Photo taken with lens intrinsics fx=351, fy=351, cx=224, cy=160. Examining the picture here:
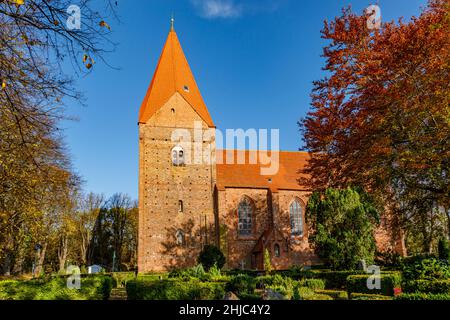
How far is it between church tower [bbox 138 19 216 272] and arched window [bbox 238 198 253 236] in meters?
2.69

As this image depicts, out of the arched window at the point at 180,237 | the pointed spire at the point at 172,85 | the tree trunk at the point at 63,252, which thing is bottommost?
the tree trunk at the point at 63,252

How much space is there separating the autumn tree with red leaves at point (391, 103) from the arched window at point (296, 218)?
54.1 feet

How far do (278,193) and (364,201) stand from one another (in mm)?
9904

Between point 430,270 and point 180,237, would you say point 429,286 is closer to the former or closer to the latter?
point 430,270

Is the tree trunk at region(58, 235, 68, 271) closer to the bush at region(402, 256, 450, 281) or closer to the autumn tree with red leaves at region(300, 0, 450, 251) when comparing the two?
the autumn tree with red leaves at region(300, 0, 450, 251)

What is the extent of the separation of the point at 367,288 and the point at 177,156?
55.7 ft

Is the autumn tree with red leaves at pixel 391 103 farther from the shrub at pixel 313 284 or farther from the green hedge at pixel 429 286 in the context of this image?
the shrub at pixel 313 284

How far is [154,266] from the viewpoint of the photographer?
23844mm

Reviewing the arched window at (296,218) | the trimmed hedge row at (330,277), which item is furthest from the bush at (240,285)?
the arched window at (296,218)

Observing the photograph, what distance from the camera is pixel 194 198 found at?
26.3 metres

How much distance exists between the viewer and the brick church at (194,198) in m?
25.0

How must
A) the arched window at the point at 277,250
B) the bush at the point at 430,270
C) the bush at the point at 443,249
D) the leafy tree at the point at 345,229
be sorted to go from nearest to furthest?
the bush at the point at 430,270, the leafy tree at the point at 345,229, the bush at the point at 443,249, the arched window at the point at 277,250
